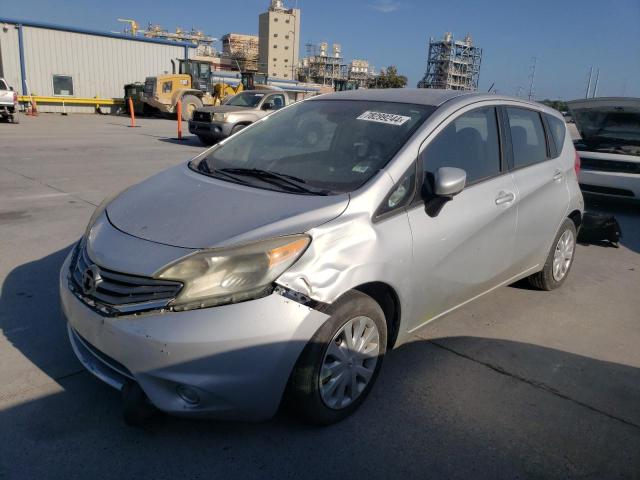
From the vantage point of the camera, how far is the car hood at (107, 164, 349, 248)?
2473mm

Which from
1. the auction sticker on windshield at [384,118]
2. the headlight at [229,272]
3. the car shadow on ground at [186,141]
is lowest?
the car shadow on ground at [186,141]

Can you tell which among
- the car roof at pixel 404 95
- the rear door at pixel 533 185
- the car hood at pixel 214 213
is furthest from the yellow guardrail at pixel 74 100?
the rear door at pixel 533 185

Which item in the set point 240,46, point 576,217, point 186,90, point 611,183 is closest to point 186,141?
point 186,90

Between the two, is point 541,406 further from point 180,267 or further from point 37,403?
point 37,403

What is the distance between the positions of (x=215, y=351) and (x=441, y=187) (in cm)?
152

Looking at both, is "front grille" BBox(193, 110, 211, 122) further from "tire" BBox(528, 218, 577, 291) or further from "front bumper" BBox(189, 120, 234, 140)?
"tire" BBox(528, 218, 577, 291)

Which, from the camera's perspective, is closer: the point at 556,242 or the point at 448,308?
the point at 448,308

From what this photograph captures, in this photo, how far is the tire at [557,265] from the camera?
14.9 ft

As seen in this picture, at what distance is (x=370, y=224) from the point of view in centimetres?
270

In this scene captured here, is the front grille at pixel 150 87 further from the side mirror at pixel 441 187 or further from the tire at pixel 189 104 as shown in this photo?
the side mirror at pixel 441 187

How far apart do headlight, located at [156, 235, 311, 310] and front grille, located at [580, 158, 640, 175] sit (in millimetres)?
7430

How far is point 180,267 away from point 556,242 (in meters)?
3.44

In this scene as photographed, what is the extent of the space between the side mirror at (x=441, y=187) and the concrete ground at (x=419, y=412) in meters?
0.89

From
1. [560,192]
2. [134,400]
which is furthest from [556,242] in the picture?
[134,400]
